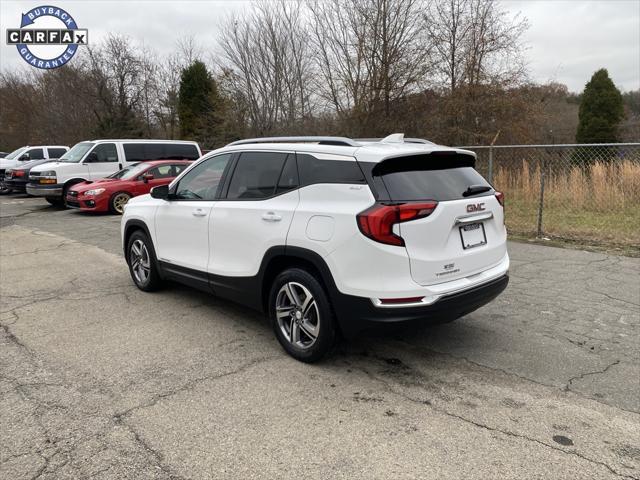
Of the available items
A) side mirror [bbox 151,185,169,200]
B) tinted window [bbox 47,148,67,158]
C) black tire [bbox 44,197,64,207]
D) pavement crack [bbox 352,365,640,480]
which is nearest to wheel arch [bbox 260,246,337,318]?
pavement crack [bbox 352,365,640,480]

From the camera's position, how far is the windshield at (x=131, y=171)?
545 inches

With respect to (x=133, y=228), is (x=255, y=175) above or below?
above

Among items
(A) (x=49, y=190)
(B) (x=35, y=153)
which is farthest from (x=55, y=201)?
(B) (x=35, y=153)

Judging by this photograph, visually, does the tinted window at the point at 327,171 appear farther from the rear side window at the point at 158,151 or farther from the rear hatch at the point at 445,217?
the rear side window at the point at 158,151

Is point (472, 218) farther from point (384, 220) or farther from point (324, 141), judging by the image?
point (324, 141)

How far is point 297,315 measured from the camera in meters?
3.85

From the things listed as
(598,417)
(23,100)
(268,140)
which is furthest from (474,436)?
(23,100)

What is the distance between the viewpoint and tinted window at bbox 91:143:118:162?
1536 cm

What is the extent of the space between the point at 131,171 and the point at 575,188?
1180 centimetres

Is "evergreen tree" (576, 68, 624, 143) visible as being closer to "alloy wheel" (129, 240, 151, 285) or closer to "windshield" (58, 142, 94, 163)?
"windshield" (58, 142, 94, 163)

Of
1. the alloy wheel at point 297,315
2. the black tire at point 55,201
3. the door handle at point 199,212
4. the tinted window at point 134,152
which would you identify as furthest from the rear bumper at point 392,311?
the black tire at point 55,201

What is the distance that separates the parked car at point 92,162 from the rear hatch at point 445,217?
14.1 metres

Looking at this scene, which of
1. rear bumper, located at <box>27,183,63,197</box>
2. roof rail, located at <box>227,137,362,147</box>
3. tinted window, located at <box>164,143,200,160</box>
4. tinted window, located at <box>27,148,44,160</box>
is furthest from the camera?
tinted window, located at <box>27,148,44,160</box>

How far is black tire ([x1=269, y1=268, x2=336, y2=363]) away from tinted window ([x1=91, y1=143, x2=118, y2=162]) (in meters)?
13.5
